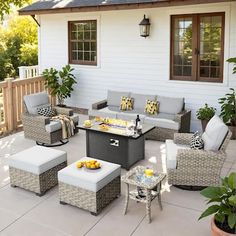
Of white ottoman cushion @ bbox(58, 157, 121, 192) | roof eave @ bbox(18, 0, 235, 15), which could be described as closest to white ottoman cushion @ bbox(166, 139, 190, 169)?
white ottoman cushion @ bbox(58, 157, 121, 192)

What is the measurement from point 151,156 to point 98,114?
88.8 inches

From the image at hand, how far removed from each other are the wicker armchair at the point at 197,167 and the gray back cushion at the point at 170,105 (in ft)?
9.40

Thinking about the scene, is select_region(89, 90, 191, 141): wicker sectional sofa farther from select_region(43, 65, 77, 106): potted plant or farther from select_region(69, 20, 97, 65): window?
select_region(69, 20, 97, 65): window

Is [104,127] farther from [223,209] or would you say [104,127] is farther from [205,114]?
[223,209]

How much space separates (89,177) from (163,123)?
3.39m

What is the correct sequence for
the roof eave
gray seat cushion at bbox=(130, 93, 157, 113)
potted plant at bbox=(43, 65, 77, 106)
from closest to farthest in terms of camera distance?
1. the roof eave
2. gray seat cushion at bbox=(130, 93, 157, 113)
3. potted plant at bbox=(43, 65, 77, 106)

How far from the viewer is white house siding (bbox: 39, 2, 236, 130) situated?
8203 millimetres

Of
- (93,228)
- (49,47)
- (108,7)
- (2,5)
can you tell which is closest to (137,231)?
(93,228)

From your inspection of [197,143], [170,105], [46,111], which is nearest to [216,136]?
[197,143]

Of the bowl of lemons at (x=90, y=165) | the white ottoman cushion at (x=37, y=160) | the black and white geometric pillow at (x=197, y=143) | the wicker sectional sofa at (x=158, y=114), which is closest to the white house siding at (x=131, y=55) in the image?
the wicker sectional sofa at (x=158, y=114)

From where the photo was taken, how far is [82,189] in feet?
15.4

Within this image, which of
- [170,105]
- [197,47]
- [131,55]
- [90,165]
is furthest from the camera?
[131,55]

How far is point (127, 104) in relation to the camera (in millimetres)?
8703

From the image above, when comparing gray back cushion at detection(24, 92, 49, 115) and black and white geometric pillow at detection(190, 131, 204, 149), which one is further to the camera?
gray back cushion at detection(24, 92, 49, 115)
